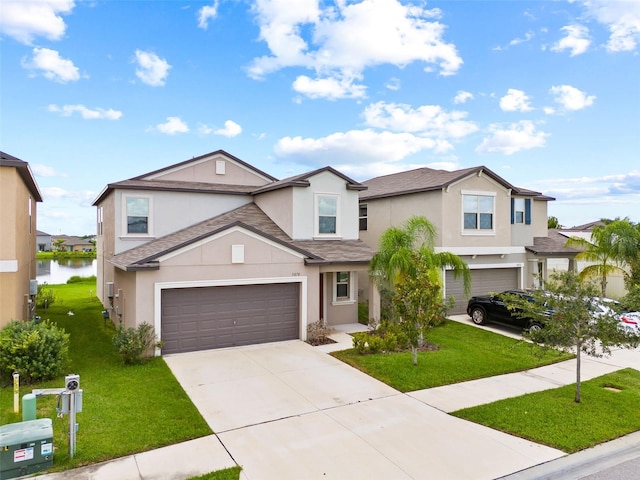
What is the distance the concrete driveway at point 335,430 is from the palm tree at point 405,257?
4.30m

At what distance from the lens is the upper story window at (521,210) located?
786 inches

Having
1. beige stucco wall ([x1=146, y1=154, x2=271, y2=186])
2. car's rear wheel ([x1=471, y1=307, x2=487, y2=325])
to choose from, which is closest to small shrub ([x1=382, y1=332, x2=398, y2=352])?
car's rear wheel ([x1=471, y1=307, x2=487, y2=325])

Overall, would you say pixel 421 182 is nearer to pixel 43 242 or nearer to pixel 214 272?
pixel 214 272

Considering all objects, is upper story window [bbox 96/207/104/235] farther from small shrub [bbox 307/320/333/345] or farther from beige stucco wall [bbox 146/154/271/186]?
small shrub [bbox 307/320/333/345]

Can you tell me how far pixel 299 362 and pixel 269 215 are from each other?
7285 mm

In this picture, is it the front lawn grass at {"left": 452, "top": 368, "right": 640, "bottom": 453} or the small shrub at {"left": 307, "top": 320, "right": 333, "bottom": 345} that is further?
the small shrub at {"left": 307, "top": 320, "right": 333, "bottom": 345}

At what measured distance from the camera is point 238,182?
19.1m

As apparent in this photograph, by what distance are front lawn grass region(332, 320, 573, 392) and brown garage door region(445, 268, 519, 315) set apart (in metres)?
4.08

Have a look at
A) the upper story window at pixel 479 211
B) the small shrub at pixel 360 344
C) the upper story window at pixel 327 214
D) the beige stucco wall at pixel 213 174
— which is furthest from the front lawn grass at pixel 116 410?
the upper story window at pixel 479 211

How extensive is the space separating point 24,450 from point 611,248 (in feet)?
76.0

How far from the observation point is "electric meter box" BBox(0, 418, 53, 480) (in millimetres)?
5641

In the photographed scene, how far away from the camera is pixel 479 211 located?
18547 mm

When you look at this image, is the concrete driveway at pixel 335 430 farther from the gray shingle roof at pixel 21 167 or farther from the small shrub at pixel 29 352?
the gray shingle roof at pixel 21 167

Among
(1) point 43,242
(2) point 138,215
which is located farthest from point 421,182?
(1) point 43,242
